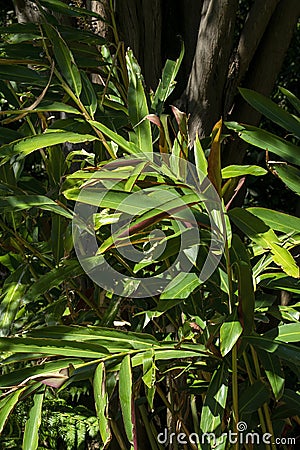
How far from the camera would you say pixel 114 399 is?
6.59 ft

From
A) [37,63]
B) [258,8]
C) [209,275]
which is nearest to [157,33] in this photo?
[258,8]

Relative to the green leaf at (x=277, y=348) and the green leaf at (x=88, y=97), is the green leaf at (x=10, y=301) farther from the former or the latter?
the green leaf at (x=277, y=348)

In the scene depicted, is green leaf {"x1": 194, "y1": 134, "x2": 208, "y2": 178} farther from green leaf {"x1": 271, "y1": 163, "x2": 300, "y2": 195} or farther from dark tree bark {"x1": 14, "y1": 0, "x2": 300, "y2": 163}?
dark tree bark {"x1": 14, "y1": 0, "x2": 300, "y2": 163}

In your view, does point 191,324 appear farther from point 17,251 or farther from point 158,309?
point 17,251

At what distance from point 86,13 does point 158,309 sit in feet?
2.69

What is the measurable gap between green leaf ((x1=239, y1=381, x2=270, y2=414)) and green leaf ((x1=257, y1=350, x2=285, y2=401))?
9cm

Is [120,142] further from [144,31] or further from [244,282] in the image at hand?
[144,31]

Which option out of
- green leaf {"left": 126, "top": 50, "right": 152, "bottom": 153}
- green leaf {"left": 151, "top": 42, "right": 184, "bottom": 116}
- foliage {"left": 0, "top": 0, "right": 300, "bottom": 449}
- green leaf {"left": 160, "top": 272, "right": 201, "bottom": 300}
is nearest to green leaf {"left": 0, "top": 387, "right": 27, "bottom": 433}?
foliage {"left": 0, "top": 0, "right": 300, "bottom": 449}

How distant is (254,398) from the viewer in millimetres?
1460

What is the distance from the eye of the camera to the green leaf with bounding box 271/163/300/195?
1.45 meters

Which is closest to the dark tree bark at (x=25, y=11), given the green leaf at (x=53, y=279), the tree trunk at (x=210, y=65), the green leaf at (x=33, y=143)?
the tree trunk at (x=210, y=65)

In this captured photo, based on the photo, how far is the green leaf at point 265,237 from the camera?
1.16 meters

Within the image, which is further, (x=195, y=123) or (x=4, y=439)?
(x=4, y=439)

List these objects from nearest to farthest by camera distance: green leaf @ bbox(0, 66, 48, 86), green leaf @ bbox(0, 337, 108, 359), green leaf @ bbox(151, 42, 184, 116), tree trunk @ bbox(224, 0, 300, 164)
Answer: green leaf @ bbox(0, 337, 108, 359), green leaf @ bbox(0, 66, 48, 86), green leaf @ bbox(151, 42, 184, 116), tree trunk @ bbox(224, 0, 300, 164)
